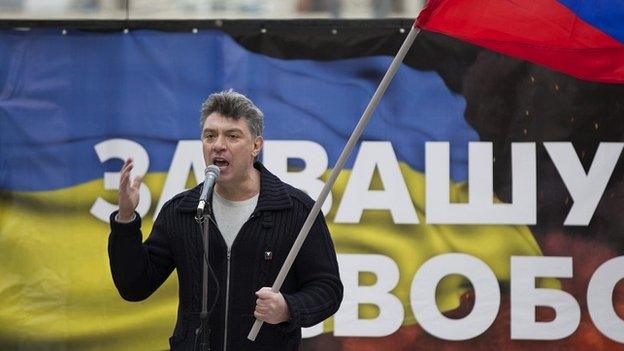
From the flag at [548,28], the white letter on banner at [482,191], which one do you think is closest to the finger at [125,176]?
the flag at [548,28]

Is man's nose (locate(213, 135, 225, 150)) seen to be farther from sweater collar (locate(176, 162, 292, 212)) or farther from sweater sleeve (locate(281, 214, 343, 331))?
sweater sleeve (locate(281, 214, 343, 331))

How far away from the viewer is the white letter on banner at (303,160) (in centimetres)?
611

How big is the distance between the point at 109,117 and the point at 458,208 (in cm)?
193

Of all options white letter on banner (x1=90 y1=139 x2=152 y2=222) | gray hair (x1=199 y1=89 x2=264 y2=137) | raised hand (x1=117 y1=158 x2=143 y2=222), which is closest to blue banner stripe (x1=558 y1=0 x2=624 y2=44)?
gray hair (x1=199 y1=89 x2=264 y2=137)

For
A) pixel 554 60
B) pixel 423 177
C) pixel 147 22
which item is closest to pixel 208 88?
pixel 147 22

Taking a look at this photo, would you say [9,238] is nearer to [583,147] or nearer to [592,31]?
[583,147]

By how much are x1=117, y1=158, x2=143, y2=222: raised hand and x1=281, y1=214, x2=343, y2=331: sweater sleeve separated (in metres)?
0.63

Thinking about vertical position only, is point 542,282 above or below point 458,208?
below

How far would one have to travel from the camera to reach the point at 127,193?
3.81m

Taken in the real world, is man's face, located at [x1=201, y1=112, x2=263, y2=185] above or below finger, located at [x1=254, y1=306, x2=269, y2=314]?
above

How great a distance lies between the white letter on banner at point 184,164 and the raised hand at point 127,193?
2278mm

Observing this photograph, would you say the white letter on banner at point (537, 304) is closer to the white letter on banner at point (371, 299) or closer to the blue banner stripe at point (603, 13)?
the white letter on banner at point (371, 299)

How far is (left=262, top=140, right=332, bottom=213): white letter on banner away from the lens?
20.0 feet

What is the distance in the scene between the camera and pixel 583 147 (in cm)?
604
